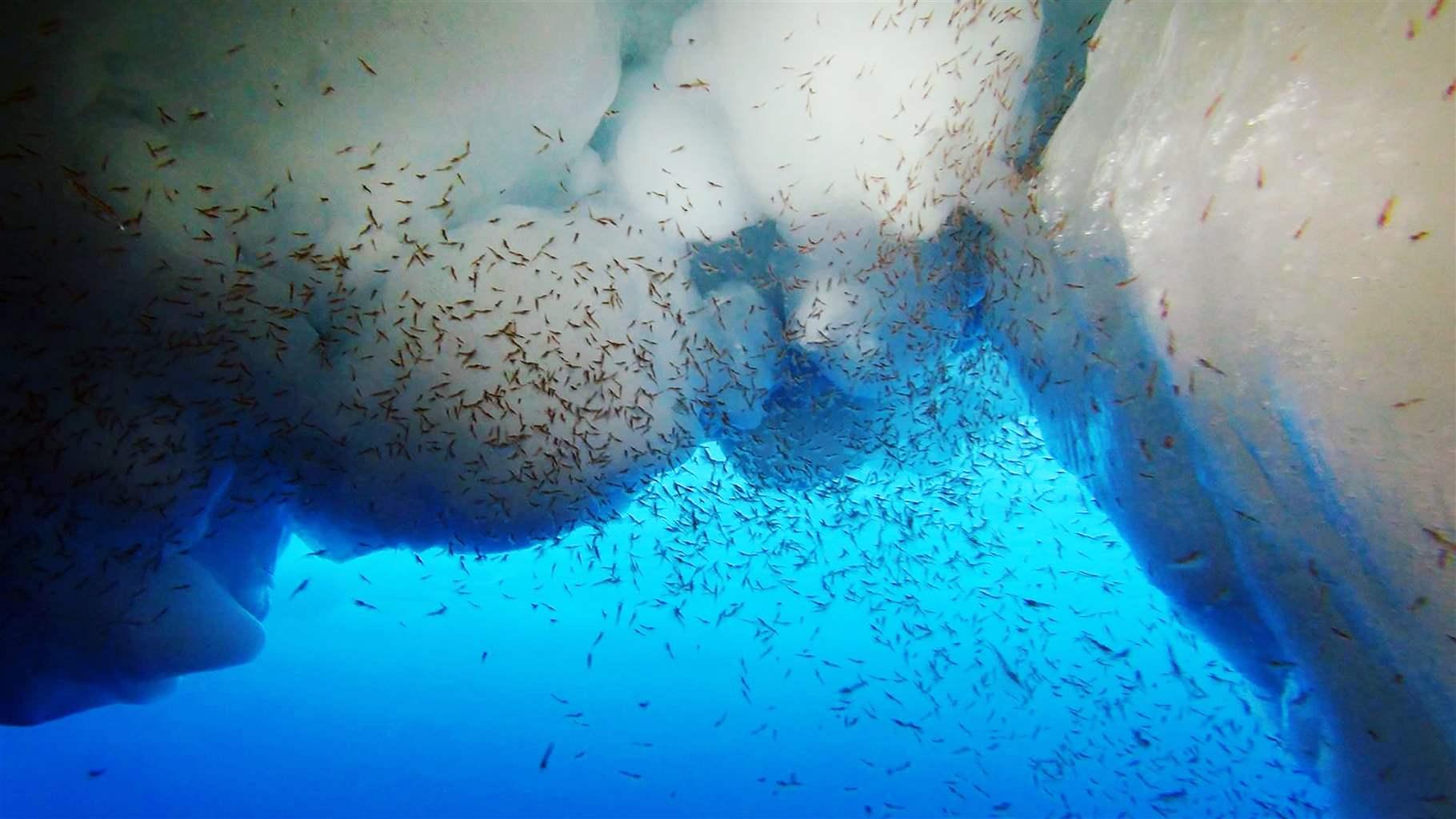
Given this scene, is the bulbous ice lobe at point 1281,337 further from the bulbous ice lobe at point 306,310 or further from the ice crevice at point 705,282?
the bulbous ice lobe at point 306,310

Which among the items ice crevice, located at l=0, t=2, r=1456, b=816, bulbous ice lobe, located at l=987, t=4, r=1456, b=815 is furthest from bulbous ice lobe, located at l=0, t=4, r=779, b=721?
bulbous ice lobe, located at l=987, t=4, r=1456, b=815

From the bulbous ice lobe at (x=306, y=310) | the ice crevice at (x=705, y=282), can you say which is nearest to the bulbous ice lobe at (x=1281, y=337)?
the ice crevice at (x=705, y=282)

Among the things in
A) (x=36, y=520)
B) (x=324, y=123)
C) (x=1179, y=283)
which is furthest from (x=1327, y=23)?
(x=36, y=520)

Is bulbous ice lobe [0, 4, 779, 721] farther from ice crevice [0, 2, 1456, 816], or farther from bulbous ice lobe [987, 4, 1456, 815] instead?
bulbous ice lobe [987, 4, 1456, 815]

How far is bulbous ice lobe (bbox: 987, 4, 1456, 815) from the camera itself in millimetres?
2018

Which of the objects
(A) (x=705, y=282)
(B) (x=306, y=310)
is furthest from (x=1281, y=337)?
(B) (x=306, y=310)

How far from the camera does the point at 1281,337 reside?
2369 mm

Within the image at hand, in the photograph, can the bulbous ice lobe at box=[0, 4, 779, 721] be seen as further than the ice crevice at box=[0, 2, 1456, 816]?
Yes

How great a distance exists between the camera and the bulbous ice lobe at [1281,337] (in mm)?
2018

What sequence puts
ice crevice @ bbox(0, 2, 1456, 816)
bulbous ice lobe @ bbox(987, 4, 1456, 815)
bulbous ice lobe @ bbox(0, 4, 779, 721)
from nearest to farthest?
bulbous ice lobe @ bbox(987, 4, 1456, 815) → ice crevice @ bbox(0, 2, 1456, 816) → bulbous ice lobe @ bbox(0, 4, 779, 721)

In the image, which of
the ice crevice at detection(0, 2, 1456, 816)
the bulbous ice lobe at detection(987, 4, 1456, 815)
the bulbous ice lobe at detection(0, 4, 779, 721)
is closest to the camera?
the bulbous ice lobe at detection(987, 4, 1456, 815)

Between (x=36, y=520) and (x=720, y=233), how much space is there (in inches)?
150

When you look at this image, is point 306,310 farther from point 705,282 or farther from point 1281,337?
point 1281,337

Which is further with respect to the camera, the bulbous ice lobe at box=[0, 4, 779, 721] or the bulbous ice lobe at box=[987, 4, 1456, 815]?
the bulbous ice lobe at box=[0, 4, 779, 721]
